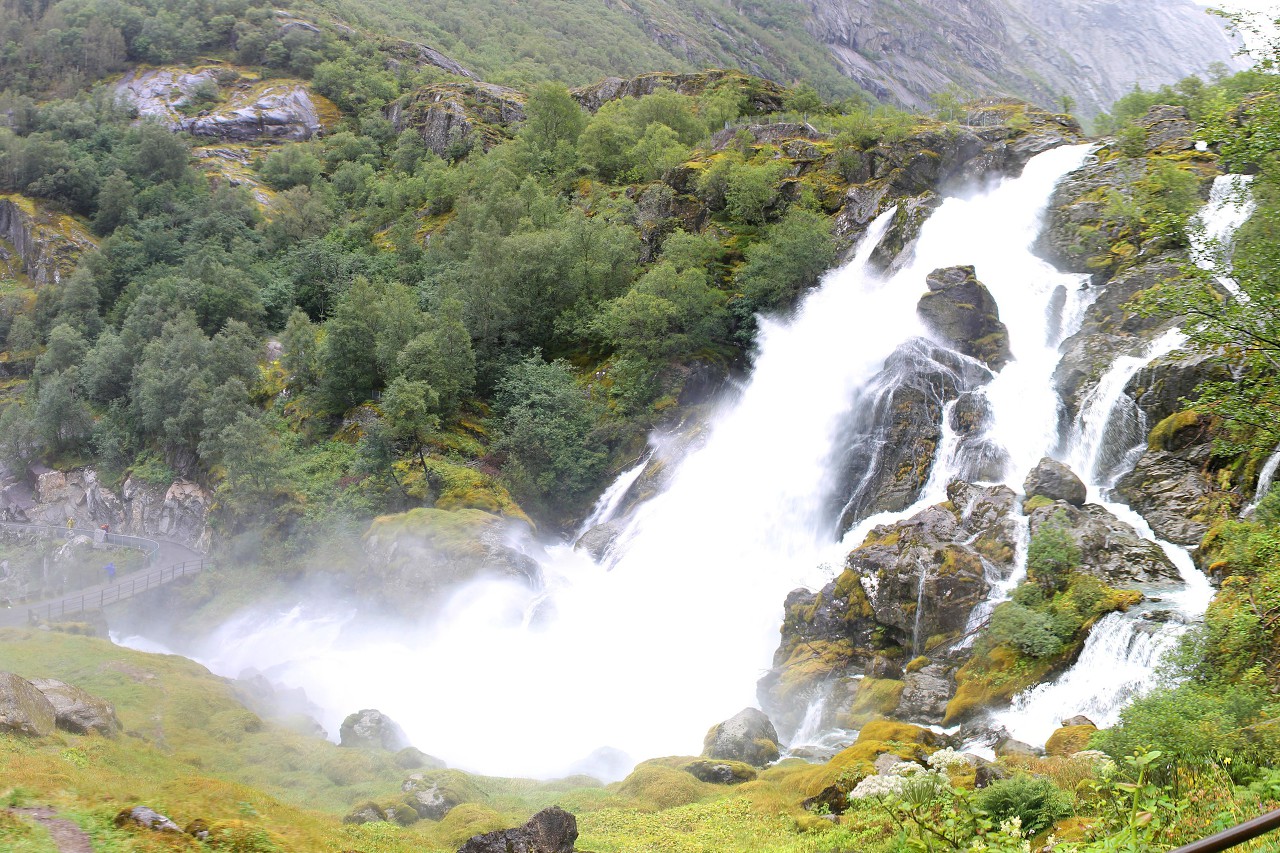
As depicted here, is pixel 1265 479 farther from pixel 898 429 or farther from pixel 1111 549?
pixel 898 429

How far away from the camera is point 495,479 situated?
37438mm

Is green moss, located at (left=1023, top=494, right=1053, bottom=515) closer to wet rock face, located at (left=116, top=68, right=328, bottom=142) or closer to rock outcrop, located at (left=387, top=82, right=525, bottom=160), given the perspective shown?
rock outcrop, located at (left=387, top=82, right=525, bottom=160)

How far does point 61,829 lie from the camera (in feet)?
31.4

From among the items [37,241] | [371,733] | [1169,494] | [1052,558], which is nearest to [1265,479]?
[1169,494]

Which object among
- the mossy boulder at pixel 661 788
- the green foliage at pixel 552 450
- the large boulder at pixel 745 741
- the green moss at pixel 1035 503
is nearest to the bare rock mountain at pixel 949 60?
the green foliage at pixel 552 450

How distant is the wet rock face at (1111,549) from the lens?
19016mm

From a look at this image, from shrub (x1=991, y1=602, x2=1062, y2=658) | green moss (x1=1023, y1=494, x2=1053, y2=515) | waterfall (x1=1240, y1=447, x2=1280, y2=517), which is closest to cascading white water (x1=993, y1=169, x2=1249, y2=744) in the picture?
waterfall (x1=1240, y1=447, x2=1280, y2=517)

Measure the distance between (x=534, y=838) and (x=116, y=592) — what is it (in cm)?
3395

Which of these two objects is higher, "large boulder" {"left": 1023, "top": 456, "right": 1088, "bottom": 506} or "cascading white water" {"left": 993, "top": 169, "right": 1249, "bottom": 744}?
"large boulder" {"left": 1023, "top": 456, "right": 1088, "bottom": 506}

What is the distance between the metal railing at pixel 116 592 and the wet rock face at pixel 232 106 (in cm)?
6783

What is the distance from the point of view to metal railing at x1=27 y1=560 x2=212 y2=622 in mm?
33844

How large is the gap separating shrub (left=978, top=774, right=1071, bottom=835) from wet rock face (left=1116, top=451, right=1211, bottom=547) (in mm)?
13699

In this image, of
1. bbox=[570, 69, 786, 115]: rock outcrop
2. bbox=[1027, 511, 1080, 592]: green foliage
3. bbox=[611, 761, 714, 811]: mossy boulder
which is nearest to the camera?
bbox=[611, 761, 714, 811]: mossy boulder

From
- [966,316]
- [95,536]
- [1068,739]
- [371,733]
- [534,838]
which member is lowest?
[95,536]
